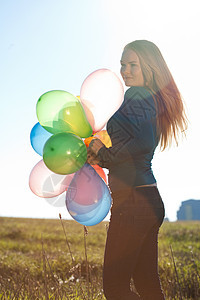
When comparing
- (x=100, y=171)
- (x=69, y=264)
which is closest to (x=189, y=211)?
(x=69, y=264)

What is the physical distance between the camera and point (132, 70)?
6.48 ft

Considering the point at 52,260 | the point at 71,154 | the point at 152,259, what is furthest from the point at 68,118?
the point at 52,260

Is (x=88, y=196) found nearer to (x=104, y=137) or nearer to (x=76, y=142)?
(x=76, y=142)

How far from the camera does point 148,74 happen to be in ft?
6.45

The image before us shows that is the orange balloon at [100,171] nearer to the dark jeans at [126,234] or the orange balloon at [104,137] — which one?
the orange balloon at [104,137]

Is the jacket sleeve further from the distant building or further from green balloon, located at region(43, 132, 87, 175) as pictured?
the distant building

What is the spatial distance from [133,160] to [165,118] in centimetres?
38

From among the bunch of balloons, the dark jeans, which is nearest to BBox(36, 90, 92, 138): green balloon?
the bunch of balloons

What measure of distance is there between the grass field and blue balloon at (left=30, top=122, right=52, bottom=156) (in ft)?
1.84

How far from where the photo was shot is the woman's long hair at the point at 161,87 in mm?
1980

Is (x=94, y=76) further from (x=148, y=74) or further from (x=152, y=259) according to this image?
(x=152, y=259)

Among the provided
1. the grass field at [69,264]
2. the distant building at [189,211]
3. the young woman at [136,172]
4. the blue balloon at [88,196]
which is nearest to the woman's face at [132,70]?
the young woman at [136,172]

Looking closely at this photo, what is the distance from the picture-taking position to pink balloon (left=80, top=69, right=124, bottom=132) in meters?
2.31

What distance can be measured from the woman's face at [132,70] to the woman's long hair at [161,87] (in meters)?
0.02
